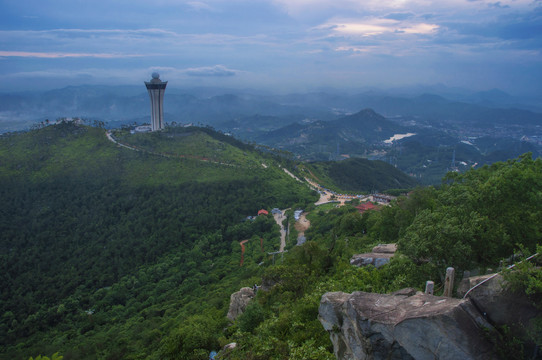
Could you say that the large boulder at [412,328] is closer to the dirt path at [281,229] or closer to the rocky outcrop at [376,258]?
the rocky outcrop at [376,258]

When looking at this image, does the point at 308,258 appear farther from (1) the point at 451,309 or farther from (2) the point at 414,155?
(2) the point at 414,155

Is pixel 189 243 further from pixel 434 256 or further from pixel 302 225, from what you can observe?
pixel 434 256

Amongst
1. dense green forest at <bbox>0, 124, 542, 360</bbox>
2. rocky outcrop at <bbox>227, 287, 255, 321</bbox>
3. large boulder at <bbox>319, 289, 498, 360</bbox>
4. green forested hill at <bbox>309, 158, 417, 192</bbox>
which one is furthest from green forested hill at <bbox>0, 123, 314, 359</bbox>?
green forested hill at <bbox>309, 158, 417, 192</bbox>

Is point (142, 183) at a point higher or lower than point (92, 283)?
higher

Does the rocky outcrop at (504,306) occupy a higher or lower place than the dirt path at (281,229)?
higher

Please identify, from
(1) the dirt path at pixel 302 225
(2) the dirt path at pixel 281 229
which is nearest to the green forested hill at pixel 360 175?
(2) the dirt path at pixel 281 229

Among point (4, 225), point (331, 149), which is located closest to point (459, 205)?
point (4, 225)
